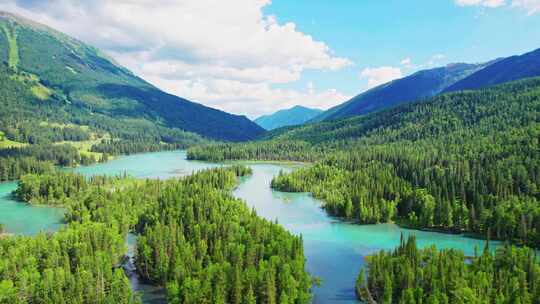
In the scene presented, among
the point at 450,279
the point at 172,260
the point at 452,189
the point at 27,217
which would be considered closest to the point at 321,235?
the point at 452,189

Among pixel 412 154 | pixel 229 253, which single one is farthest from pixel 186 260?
pixel 412 154

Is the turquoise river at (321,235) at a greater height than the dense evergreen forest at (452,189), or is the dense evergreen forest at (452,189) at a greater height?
the dense evergreen forest at (452,189)

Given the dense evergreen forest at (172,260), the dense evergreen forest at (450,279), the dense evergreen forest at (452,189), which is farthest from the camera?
the dense evergreen forest at (452,189)

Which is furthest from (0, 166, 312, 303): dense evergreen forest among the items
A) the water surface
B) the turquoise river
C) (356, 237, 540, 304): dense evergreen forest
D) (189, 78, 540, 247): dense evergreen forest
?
(189, 78, 540, 247): dense evergreen forest

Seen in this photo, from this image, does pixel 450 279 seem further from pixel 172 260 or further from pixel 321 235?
pixel 321 235

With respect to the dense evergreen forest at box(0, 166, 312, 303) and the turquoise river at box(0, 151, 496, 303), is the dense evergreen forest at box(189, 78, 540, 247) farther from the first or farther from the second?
the dense evergreen forest at box(0, 166, 312, 303)

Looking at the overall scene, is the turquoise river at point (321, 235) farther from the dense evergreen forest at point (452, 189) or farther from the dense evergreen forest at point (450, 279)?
the dense evergreen forest at point (450, 279)

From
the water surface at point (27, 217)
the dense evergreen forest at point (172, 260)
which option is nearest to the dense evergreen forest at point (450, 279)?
the dense evergreen forest at point (172, 260)

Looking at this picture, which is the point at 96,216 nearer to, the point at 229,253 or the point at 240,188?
the point at 229,253
